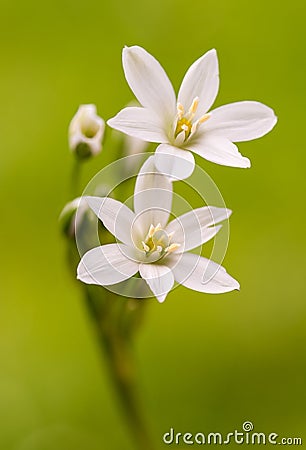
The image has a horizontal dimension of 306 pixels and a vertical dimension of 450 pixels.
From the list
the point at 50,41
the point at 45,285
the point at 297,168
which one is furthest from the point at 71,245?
the point at 50,41

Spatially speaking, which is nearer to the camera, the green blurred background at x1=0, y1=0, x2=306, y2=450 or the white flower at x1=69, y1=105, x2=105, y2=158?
the white flower at x1=69, y1=105, x2=105, y2=158

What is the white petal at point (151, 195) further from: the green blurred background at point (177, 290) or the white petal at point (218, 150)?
the green blurred background at point (177, 290)

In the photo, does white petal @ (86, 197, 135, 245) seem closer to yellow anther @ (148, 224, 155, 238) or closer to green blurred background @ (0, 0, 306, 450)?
yellow anther @ (148, 224, 155, 238)

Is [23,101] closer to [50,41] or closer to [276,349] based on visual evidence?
[50,41]

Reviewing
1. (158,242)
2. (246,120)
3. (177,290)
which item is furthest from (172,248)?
(177,290)

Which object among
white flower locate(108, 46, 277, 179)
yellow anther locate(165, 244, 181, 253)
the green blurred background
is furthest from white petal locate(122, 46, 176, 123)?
the green blurred background

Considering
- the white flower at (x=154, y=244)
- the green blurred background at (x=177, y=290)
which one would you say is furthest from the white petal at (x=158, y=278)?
the green blurred background at (x=177, y=290)

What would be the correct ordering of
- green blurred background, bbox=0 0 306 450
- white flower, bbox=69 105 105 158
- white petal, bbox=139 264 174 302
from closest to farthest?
1. white petal, bbox=139 264 174 302
2. white flower, bbox=69 105 105 158
3. green blurred background, bbox=0 0 306 450
